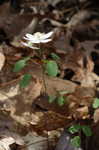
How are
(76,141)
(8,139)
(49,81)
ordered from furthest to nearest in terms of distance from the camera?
1. (49,81)
2. (8,139)
3. (76,141)

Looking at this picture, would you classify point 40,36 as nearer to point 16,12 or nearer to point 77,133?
point 77,133

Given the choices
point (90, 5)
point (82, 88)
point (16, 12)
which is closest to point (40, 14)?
point (16, 12)

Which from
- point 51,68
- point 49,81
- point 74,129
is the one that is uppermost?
point 51,68

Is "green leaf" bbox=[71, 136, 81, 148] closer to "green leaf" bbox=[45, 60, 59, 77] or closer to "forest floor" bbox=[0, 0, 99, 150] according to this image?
"forest floor" bbox=[0, 0, 99, 150]

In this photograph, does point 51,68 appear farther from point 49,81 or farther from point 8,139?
point 49,81

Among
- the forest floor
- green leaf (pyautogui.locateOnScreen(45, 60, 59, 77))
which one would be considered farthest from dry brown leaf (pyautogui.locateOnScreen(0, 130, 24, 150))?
green leaf (pyautogui.locateOnScreen(45, 60, 59, 77))

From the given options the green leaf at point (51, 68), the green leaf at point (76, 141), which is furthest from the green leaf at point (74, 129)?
the green leaf at point (51, 68)

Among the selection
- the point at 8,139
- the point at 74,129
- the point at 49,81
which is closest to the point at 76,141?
the point at 74,129

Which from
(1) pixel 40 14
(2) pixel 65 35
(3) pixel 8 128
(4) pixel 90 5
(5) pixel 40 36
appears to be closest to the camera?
(5) pixel 40 36

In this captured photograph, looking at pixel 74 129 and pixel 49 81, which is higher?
pixel 74 129

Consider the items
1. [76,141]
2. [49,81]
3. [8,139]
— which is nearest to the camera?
[76,141]

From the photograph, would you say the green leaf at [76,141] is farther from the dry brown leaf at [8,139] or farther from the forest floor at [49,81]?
the dry brown leaf at [8,139]
